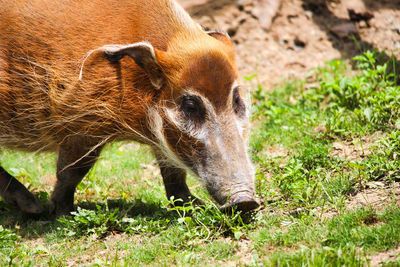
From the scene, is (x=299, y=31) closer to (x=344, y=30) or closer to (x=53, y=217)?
(x=344, y=30)

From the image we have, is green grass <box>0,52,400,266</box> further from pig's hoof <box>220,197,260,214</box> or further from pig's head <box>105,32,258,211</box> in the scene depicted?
pig's head <box>105,32,258,211</box>

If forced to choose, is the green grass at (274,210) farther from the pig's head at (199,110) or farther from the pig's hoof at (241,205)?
the pig's head at (199,110)

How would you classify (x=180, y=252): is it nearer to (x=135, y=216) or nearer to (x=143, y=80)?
(x=135, y=216)

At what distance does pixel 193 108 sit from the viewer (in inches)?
Answer: 165

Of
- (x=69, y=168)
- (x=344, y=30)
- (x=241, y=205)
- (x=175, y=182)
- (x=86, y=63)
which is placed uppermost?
(x=86, y=63)

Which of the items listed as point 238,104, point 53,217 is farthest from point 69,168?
point 238,104

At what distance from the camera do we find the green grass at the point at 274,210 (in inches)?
137

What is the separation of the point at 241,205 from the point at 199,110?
924 millimetres

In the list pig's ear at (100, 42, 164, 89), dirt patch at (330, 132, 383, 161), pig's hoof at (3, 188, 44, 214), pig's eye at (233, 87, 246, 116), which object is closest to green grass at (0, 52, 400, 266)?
dirt patch at (330, 132, 383, 161)

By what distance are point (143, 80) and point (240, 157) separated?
45.2 inches

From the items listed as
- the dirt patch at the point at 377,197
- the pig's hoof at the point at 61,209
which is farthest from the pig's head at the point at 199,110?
the pig's hoof at the point at 61,209

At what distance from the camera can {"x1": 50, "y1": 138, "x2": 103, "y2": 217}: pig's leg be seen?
15.2 feet

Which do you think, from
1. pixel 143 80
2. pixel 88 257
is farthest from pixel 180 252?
pixel 143 80

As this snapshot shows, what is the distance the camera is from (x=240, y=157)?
407 centimetres
